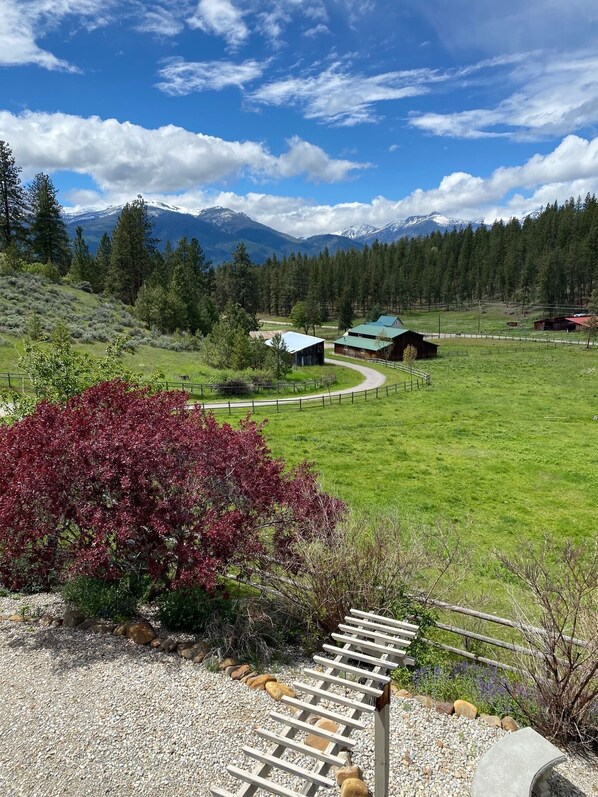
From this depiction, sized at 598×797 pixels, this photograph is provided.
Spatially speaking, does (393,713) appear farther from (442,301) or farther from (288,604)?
(442,301)

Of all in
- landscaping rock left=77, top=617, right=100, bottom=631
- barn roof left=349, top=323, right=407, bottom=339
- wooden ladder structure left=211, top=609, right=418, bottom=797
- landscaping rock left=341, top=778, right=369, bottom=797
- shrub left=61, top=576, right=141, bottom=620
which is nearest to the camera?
wooden ladder structure left=211, top=609, right=418, bottom=797

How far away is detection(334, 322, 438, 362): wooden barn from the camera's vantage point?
218ft

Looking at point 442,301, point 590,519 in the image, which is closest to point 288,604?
point 590,519

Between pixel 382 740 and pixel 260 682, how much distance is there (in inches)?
120

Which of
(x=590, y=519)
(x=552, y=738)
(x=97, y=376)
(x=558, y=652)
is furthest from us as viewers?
(x=590, y=519)

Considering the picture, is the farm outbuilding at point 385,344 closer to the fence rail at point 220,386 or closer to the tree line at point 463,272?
the fence rail at point 220,386

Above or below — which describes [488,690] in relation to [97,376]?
below

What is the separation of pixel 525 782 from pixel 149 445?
22.2ft

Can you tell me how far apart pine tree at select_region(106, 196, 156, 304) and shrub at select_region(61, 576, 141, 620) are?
6949cm

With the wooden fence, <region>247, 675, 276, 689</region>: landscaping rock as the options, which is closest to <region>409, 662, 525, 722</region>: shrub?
the wooden fence

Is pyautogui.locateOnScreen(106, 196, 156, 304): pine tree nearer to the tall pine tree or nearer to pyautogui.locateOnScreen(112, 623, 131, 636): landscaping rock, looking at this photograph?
the tall pine tree

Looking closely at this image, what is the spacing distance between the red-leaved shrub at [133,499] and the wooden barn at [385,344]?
193 ft

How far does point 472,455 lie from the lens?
23453mm

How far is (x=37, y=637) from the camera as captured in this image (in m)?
8.61
